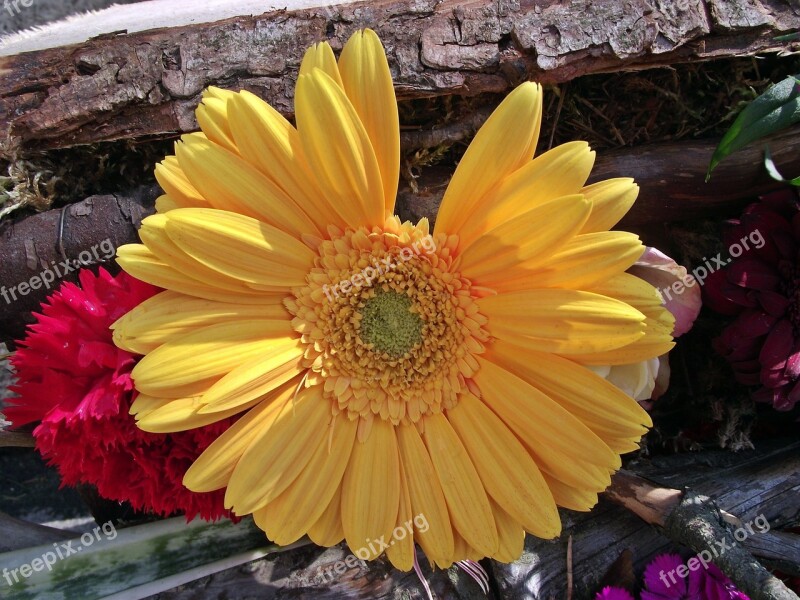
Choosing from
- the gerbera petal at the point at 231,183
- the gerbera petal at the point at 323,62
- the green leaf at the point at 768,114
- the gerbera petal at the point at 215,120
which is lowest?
the green leaf at the point at 768,114

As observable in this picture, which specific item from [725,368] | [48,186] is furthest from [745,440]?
[48,186]

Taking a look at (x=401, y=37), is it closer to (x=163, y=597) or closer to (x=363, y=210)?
(x=363, y=210)

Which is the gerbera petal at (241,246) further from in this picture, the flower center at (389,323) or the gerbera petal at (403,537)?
the gerbera petal at (403,537)

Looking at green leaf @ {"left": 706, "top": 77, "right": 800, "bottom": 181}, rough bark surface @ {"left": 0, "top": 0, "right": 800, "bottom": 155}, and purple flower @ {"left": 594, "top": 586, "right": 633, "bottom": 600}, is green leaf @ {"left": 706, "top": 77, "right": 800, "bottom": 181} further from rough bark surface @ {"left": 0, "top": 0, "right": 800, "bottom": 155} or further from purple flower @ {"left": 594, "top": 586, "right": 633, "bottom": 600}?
purple flower @ {"left": 594, "top": 586, "right": 633, "bottom": 600}

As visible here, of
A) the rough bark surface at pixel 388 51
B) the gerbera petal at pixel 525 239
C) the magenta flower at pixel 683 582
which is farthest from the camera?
the magenta flower at pixel 683 582

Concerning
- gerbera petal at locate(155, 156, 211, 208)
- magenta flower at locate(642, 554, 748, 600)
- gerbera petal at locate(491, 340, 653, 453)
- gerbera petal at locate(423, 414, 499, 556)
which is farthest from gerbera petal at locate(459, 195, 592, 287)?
magenta flower at locate(642, 554, 748, 600)

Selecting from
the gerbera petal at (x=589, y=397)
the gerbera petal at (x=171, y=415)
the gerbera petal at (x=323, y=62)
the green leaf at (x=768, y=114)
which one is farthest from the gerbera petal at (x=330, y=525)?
the green leaf at (x=768, y=114)
